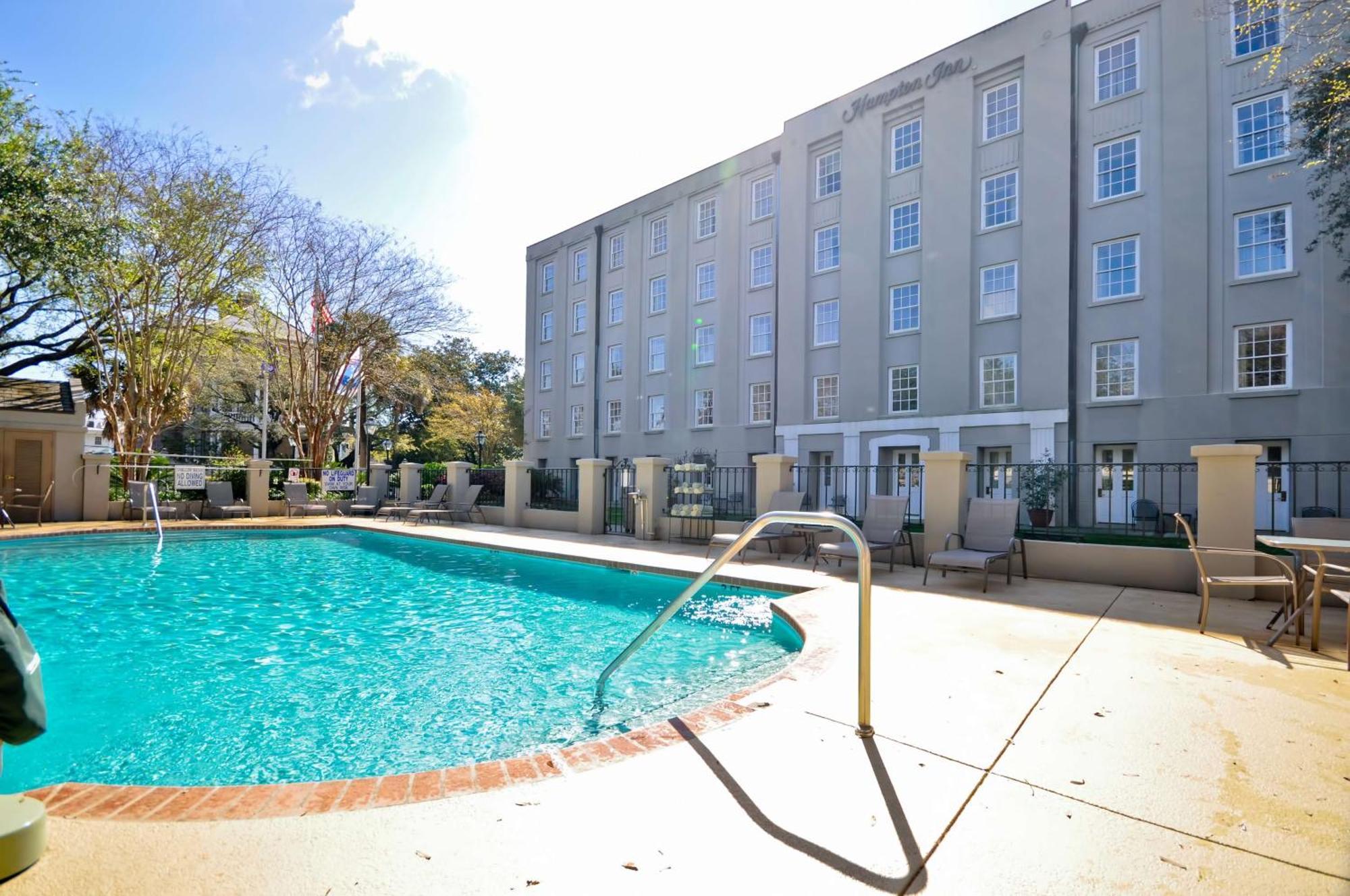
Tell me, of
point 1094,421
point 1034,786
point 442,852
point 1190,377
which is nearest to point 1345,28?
point 1190,377

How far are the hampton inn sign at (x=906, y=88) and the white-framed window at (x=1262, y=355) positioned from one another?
11.6 m

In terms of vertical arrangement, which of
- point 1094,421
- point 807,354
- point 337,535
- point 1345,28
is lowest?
point 337,535

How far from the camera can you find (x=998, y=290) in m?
19.7

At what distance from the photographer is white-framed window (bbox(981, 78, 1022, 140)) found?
65.0ft

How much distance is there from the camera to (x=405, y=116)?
47.5 feet

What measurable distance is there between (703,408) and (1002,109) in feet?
48.2

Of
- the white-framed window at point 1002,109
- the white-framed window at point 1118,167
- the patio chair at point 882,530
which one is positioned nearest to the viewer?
the patio chair at point 882,530

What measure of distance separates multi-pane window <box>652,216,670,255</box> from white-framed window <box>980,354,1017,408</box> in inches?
619

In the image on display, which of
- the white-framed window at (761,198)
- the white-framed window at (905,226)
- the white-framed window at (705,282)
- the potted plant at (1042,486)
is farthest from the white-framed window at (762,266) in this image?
the potted plant at (1042,486)

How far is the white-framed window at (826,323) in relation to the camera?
23.1 meters

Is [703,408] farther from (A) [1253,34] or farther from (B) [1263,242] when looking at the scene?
(A) [1253,34]

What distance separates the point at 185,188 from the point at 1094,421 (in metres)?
26.5

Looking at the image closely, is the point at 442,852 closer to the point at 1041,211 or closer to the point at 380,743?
the point at 380,743

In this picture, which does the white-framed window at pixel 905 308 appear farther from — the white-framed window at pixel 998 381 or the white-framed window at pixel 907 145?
the white-framed window at pixel 907 145
